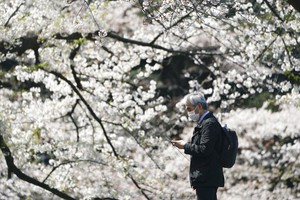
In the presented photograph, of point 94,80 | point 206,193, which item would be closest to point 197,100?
point 206,193

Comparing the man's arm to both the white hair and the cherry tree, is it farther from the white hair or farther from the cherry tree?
the cherry tree

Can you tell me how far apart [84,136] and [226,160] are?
753 cm

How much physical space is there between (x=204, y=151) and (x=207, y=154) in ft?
0.11

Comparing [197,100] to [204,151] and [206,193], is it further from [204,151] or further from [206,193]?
[206,193]

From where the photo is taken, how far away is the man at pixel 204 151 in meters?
4.86

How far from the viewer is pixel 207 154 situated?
484cm

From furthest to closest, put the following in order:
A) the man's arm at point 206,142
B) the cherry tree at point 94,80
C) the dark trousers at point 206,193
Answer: the cherry tree at point 94,80
the dark trousers at point 206,193
the man's arm at point 206,142

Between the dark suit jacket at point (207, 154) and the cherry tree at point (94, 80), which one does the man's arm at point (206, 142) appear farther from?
the cherry tree at point (94, 80)

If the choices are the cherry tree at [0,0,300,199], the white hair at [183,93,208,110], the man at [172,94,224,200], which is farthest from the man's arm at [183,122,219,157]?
the cherry tree at [0,0,300,199]

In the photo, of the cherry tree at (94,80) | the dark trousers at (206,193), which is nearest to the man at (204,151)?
the dark trousers at (206,193)

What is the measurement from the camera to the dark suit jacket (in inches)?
191

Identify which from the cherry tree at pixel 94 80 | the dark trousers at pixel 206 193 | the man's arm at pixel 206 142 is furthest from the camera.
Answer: the cherry tree at pixel 94 80

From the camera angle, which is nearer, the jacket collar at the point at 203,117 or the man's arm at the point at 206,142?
the man's arm at the point at 206,142

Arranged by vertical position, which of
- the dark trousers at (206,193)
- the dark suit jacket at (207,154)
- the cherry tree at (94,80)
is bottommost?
the dark trousers at (206,193)
